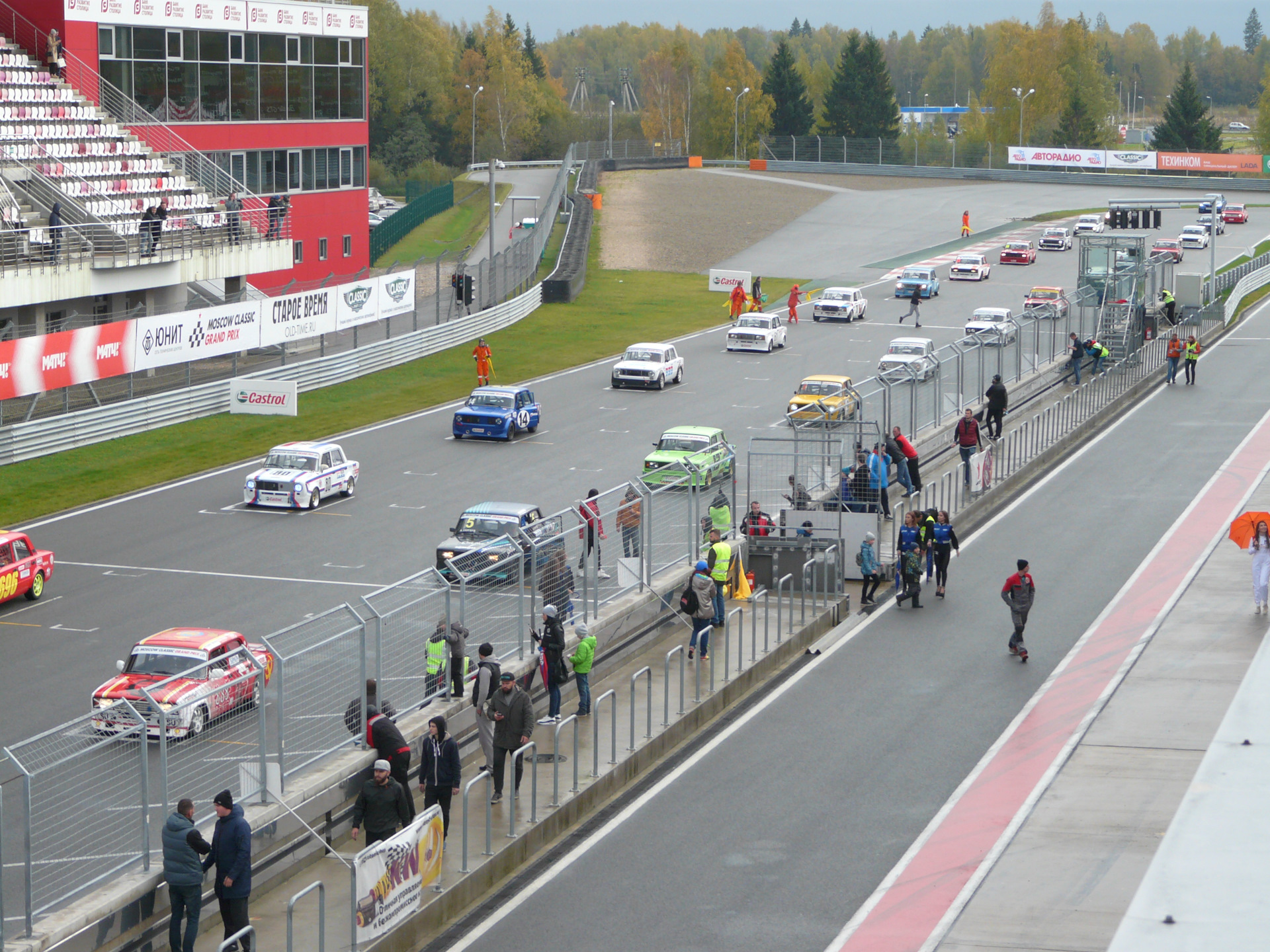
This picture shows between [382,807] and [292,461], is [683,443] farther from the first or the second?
[382,807]

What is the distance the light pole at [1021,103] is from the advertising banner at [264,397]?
98.7 m

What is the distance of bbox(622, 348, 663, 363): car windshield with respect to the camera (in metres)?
46.6

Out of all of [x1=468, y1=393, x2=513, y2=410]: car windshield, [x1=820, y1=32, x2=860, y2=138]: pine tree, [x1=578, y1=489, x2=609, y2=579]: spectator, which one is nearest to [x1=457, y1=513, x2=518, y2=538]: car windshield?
[x1=578, y1=489, x2=609, y2=579]: spectator

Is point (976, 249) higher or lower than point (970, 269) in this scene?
higher

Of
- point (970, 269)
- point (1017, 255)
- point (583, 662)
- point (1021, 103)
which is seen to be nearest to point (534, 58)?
point (1021, 103)

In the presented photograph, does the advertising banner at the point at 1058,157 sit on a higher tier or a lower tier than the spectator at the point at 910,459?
higher

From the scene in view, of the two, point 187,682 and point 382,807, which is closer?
point 382,807

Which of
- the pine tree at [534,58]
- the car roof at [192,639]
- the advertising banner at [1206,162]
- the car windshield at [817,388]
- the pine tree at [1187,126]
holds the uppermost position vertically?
the pine tree at [534,58]

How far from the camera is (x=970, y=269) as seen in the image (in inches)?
2815

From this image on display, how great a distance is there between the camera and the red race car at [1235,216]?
310 ft

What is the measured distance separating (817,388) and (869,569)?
16815mm

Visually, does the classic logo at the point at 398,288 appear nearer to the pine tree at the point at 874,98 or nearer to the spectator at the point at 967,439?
the spectator at the point at 967,439

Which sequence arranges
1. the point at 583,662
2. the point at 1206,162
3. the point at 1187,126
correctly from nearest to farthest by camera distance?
the point at 583,662, the point at 1206,162, the point at 1187,126

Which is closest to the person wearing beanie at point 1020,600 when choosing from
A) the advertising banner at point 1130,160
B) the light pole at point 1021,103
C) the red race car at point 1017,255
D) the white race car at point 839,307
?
the white race car at point 839,307
